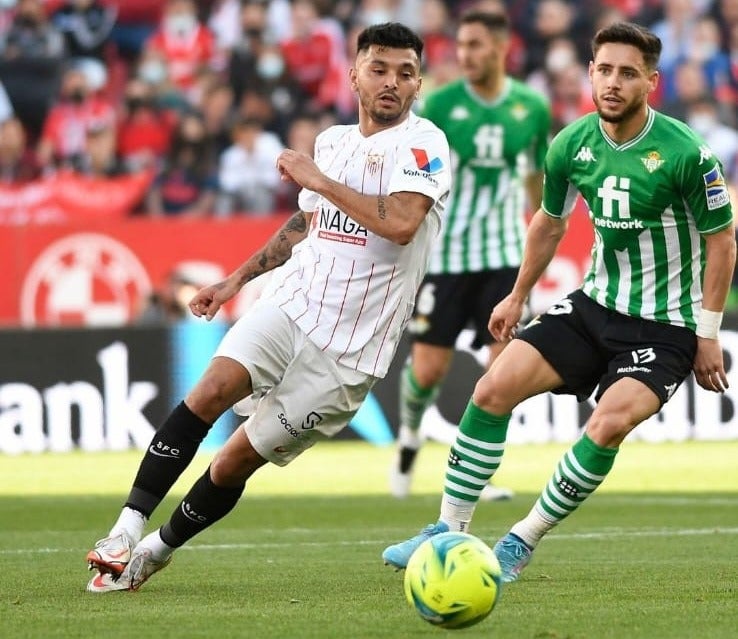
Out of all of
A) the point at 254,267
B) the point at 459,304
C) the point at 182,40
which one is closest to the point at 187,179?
the point at 182,40

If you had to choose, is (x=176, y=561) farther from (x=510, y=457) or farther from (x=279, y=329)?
(x=510, y=457)

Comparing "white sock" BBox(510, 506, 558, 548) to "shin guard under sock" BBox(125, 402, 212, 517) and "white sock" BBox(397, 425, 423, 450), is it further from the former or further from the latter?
"white sock" BBox(397, 425, 423, 450)

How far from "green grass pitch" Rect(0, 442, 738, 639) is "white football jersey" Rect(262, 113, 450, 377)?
977 millimetres

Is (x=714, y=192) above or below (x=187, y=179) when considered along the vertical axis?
above

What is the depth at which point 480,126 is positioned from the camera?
411 inches

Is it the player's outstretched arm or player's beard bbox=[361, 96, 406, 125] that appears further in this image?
player's beard bbox=[361, 96, 406, 125]

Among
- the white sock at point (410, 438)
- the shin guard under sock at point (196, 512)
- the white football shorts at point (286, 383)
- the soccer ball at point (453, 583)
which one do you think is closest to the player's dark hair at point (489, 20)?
the white sock at point (410, 438)

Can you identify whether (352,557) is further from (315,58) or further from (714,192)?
(315,58)

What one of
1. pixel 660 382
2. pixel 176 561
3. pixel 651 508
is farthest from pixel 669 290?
pixel 651 508

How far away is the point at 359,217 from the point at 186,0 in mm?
14871

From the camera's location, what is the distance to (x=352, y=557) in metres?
7.61

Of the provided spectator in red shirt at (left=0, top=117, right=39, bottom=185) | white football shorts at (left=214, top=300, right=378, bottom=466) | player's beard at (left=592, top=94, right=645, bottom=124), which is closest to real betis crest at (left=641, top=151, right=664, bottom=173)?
player's beard at (left=592, top=94, right=645, bottom=124)

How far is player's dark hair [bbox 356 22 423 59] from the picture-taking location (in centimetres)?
658

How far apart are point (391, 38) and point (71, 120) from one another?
1315 centimetres
